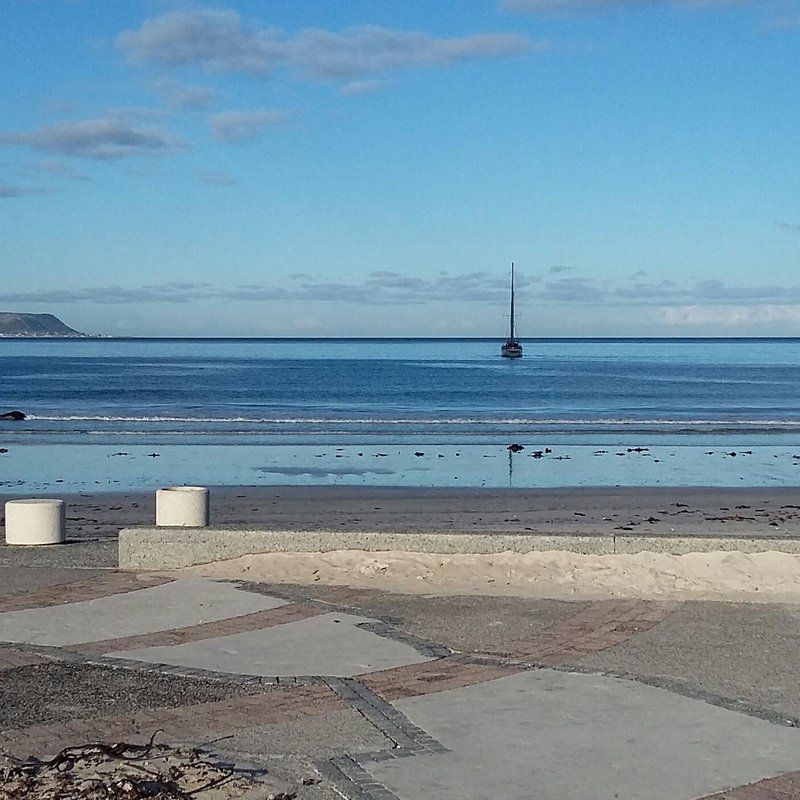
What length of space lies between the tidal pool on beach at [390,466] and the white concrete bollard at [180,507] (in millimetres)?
7959

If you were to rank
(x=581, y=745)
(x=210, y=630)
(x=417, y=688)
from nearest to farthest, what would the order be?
(x=581, y=745), (x=417, y=688), (x=210, y=630)

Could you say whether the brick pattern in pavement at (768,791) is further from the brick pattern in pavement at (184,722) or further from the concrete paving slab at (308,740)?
the brick pattern in pavement at (184,722)

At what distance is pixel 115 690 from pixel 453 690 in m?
1.71

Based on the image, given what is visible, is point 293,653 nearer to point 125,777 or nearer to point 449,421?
point 125,777

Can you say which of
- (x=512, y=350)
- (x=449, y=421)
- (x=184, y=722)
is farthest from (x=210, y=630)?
(x=512, y=350)

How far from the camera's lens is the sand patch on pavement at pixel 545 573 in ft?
28.0

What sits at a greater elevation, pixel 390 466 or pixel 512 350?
pixel 512 350

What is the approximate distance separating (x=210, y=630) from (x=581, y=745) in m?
2.98

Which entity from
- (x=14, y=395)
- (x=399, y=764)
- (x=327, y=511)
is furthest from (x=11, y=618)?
(x=14, y=395)

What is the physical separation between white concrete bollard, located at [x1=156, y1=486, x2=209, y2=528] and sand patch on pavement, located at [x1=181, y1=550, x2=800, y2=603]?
2.70ft

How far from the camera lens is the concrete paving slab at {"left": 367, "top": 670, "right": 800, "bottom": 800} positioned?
4.59 metres

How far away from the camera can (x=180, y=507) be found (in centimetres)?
1013

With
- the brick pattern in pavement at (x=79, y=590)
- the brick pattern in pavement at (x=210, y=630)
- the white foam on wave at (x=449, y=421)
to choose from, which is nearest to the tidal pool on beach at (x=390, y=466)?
the white foam on wave at (x=449, y=421)

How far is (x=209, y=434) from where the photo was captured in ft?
95.9
